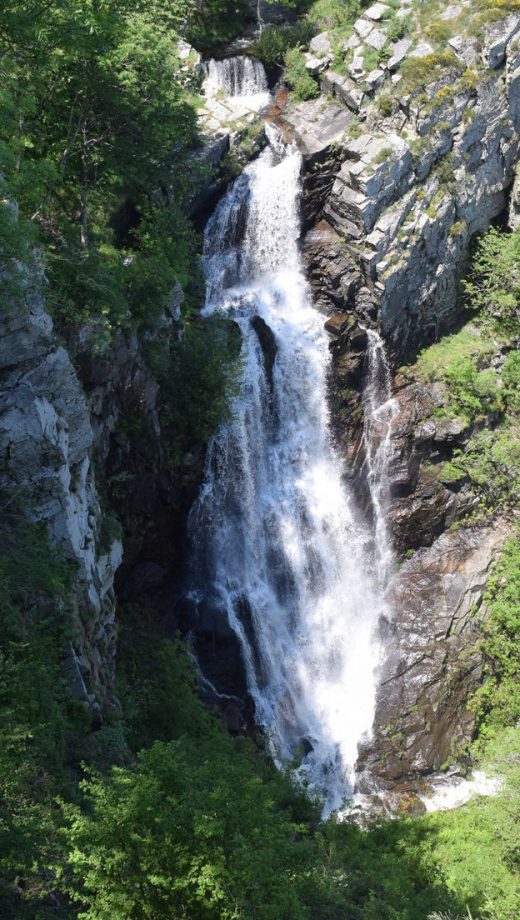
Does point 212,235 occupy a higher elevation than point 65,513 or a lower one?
higher

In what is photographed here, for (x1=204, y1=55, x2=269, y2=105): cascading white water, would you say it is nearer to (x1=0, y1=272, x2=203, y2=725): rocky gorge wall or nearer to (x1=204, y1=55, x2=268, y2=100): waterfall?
(x1=204, y1=55, x2=268, y2=100): waterfall

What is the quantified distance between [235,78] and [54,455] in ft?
73.0

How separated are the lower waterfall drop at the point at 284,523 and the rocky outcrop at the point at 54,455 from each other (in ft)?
22.9

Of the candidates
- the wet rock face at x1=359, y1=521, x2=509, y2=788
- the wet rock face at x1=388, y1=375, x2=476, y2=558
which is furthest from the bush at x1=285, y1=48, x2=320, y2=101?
the wet rock face at x1=359, y1=521, x2=509, y2=788

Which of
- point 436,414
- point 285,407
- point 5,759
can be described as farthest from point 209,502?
point 5,759

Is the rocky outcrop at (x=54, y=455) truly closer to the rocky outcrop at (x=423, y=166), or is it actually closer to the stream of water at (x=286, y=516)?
the stream of water at (x=286, y=516)

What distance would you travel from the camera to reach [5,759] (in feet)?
26.2

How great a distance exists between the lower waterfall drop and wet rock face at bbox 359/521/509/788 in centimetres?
66

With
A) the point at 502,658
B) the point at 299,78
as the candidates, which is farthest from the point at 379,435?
the point at 299,78

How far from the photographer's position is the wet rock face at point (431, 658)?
19844 millimetres

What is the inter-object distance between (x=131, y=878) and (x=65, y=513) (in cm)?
678

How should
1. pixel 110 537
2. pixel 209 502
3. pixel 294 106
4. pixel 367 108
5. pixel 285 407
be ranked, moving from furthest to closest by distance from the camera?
pixel 294 106
pixel 367 108
pixel 285 407
pixel 209 502
pixel 110 537

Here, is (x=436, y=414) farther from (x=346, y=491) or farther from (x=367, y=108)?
(x=367, y=108)

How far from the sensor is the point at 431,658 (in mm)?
20984
